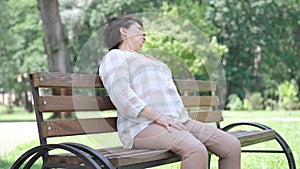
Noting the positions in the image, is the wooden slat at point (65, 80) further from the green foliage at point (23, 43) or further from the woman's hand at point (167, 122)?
the green foliage at point (23, 43)

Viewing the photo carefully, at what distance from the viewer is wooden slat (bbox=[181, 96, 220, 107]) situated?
13.7 ft

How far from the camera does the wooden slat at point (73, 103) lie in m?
3.18

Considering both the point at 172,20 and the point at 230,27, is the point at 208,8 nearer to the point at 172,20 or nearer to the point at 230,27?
the point at 230,27

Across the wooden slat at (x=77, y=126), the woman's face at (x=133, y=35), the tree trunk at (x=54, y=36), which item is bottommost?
the wooden slat at (x=77, y=126)

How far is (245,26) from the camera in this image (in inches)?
1296

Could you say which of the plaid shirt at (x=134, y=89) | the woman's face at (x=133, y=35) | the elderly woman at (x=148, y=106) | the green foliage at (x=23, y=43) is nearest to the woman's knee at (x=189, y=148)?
the elderly woman at (x=148, y=106)

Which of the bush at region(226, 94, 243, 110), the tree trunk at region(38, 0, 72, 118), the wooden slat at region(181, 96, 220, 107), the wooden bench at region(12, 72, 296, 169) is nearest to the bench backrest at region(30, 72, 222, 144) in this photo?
the wooden bench at region(12, 72, 296, 169)

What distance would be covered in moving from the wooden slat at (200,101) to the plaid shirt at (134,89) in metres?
0.84

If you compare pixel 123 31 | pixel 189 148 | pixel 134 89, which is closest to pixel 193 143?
pixel 189 148

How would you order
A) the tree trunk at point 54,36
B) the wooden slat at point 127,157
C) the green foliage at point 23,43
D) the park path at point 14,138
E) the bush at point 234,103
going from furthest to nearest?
the green foliage at point 23,43 < the bush at point 234,103 < the tree trunk at point 54,36 < the park path at point 14,138 < the wooden slat at point 127,157

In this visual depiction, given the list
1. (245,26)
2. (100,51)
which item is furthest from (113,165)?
(245,26)

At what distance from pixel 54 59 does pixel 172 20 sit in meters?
12.7

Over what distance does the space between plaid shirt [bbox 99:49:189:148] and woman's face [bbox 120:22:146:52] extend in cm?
11

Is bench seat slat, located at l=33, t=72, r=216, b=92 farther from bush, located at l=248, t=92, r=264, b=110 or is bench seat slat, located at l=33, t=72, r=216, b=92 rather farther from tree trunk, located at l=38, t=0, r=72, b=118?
bush, located at l=248, t=92, r=264, b=110
